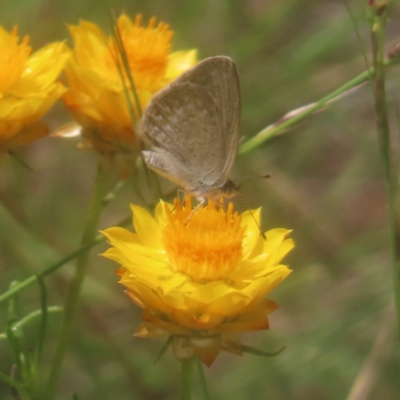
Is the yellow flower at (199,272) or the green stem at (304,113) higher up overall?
the green stem at (304,113)

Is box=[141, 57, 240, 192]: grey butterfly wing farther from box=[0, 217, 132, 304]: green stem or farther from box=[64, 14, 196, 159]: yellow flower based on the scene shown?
box=[0, 217, 132, 304]: green stem

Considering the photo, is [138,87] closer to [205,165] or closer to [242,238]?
[205,165]

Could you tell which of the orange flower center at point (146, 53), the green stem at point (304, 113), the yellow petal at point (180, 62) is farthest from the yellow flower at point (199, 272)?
the yellow petal at point (180, 62)

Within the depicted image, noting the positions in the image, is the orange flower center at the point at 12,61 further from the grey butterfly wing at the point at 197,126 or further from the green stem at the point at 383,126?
the green stem at the point at 383,126

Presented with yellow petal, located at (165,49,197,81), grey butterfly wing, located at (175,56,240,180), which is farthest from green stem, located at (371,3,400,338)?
yellow petal, located at (165,49,197,81)

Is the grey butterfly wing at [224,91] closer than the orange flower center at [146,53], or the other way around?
the grey butterfly wing at [224,91]
